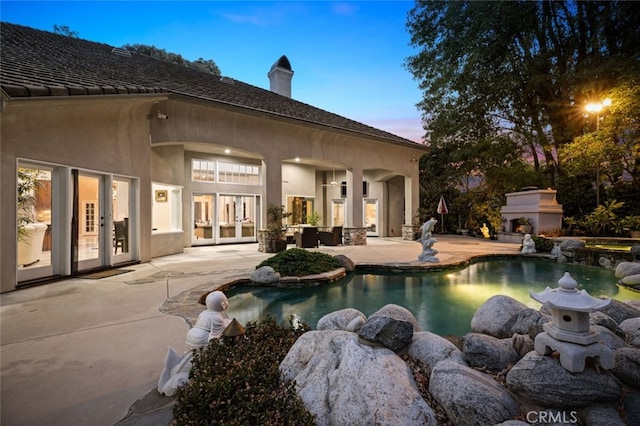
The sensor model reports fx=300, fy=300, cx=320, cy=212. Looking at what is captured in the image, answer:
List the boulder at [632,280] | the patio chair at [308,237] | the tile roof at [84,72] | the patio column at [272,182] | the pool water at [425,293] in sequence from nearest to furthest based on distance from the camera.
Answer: the pool water at [425,293] → the tile roof at [84,72] → the boulder at [632,280] → the patio column at [272,182] → the patio chair at [308,237]

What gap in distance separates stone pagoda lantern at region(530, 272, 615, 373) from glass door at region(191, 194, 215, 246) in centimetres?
1232

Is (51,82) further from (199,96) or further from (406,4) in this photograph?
(406,4)

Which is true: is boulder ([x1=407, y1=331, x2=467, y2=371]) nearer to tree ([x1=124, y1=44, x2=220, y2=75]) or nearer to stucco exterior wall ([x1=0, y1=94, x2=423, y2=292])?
stucco exterior wall ([x1=0, y1=94, x2=423, y2=292])

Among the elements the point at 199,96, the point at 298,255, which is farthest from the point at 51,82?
the point at 298,255

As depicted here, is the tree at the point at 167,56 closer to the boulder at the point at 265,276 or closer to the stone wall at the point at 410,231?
the stone wall at the point at 410,231

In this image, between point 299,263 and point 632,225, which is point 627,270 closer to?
point 299,263

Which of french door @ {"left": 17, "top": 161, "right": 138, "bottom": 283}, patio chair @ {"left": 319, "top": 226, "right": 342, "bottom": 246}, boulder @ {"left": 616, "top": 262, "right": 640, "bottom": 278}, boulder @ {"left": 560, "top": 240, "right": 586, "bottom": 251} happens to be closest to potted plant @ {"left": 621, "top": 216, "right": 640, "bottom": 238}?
boulder @ {"left": 560, "top": 240, "right": 586, "bottom": 251}

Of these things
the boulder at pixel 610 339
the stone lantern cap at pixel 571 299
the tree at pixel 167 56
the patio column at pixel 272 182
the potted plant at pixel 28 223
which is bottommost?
the boulder at pixel 610 339

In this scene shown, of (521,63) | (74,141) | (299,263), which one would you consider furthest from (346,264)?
(521,63)

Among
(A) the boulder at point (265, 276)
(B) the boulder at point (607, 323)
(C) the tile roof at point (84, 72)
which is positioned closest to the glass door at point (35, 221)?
(C) the tile roof at point (84, 72)

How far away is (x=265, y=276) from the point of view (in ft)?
20.2

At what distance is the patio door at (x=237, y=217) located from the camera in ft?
43.4

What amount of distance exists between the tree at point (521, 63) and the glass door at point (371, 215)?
16.5 ft

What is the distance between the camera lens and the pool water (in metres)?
4.82
